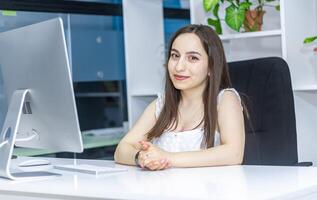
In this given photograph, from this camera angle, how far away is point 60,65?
5.58ft

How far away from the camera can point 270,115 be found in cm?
236

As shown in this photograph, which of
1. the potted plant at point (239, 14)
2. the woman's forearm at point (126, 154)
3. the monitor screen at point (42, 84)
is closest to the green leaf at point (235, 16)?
the potted plant at point (239, 14)

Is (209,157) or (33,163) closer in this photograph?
(209,157)

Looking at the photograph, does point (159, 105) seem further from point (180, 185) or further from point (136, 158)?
point (180, 185)

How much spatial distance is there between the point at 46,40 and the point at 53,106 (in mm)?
204

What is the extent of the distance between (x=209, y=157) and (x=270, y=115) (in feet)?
1.83

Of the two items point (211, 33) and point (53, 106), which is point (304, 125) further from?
point (53, 106)

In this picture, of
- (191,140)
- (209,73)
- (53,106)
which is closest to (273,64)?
(209,73)

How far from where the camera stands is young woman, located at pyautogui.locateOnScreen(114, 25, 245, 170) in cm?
217

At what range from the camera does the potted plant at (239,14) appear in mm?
3004

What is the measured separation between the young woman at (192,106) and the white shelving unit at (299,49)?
2.16 feet

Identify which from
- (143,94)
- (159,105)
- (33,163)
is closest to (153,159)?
(33,163)

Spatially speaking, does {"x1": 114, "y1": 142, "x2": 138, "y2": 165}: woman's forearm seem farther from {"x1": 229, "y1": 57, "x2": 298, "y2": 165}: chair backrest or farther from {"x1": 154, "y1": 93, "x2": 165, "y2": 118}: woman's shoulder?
{"x1": 229, "y1": 57, "x2": 298, "y2": 165}: chair backrest

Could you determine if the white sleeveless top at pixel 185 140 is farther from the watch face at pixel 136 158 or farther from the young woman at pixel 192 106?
the watch face at pixel 136 158
